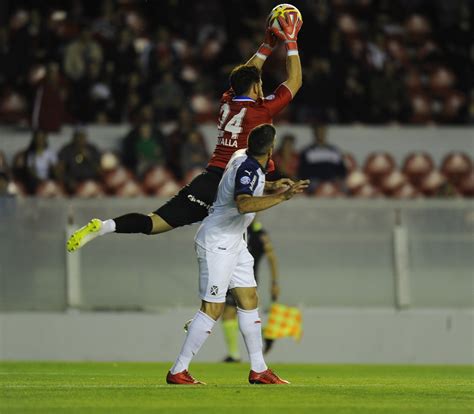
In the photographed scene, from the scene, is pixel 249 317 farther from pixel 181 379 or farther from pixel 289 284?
pixel 289 284

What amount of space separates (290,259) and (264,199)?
27.6ft

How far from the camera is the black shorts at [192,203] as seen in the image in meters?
11.5

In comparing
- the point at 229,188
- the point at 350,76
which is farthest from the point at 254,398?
the point at 350,76

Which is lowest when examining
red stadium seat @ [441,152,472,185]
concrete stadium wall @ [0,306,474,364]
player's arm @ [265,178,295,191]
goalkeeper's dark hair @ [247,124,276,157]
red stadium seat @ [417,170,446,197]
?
concrete stadium wall @ [0,306,474,364]

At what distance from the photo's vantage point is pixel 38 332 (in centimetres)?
1858

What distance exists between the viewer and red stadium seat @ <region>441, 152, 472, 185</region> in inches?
879

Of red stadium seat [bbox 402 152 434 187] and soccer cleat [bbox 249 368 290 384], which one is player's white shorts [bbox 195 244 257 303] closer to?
soccer cleat [bbox 249 368 290 384]

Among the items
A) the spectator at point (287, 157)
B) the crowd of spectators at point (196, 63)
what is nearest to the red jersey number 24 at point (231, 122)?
the spectator at point (287, 157)

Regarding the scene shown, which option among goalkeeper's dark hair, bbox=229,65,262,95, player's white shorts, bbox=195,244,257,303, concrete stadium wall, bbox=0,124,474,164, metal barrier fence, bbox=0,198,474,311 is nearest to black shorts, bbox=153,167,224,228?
player's white shorts, bbox=195,244,257,303

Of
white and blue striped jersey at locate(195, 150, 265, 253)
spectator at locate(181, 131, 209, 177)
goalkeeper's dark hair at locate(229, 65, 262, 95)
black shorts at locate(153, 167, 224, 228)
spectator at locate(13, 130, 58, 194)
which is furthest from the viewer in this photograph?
spectator at locate(181, 131, 209, 177)

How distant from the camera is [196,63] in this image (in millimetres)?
23922

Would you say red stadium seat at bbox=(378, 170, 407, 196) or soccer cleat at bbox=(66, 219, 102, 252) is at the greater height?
red stadium seat at bbox=(378, 170, 407, 196)

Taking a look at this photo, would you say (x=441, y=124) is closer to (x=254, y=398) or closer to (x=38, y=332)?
(x=38, y=332)

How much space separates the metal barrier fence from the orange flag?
0.60 metres
